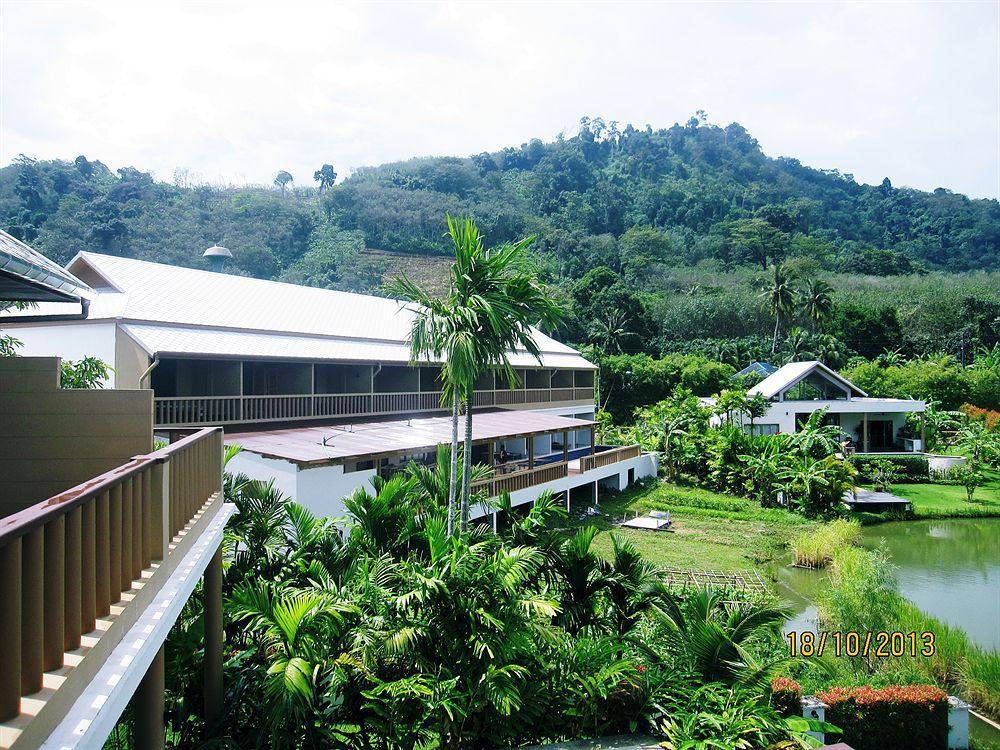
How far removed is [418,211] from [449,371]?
73191mm

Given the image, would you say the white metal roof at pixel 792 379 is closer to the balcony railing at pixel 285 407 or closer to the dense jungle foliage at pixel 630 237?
the balcony railing at pixel 285 407

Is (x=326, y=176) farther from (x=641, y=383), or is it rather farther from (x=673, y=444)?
(x=673, y=444)

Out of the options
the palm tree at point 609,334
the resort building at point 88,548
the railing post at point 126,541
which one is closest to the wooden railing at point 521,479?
the resort building at point 88,548

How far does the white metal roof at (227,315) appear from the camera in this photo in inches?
621

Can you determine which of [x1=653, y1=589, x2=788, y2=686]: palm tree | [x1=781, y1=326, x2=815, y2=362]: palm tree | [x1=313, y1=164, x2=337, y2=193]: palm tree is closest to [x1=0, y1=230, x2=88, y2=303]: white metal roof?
[x1=653, y1=589, x2=788, y2=686]: palm tree

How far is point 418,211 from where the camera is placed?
263 ft

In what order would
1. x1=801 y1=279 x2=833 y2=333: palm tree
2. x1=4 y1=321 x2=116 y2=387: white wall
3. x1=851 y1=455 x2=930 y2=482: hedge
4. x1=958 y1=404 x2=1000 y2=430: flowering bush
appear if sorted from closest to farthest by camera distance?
x1=4 y1=321 x2=116 y2=387: white wall, x1=851 y1=455 x2=930 y2=482: hedge, x1=958 y1=404 x2=1000 y2=430: flowering bush, x1=801 y1=279 x2=833 y2=333: palm tree

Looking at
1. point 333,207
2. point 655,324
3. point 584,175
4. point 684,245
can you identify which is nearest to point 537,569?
point 655,324

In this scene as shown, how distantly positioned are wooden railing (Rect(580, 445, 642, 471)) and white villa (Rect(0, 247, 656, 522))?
0.07 metres

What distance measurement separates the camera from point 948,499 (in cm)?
2644

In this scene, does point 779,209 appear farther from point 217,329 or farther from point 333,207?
point 217,329

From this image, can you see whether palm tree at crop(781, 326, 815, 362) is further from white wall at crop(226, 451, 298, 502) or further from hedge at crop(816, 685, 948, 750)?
white wall at crop(226, 451, 298, 502)

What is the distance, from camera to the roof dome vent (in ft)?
80.5

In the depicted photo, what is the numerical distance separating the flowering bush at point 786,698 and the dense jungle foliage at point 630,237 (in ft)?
152
